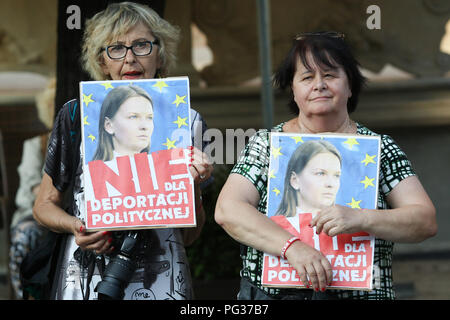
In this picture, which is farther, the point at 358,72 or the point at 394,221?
the point at 358,72

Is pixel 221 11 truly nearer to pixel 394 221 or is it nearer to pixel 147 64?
pixel 147 64

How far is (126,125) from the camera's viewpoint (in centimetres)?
250

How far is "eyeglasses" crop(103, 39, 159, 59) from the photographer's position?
103 inches

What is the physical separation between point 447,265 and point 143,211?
18.0 feet

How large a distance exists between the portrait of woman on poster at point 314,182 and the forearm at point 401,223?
15 centimetres

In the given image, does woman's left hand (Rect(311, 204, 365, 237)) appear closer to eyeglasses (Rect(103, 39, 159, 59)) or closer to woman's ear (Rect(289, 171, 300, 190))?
woman's ear (Rect(289, 171, 300, 190))

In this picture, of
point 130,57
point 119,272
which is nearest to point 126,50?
point 130,57

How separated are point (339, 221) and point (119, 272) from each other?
0.81 m

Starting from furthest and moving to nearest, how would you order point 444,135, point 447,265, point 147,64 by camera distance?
1. point 444,135
2. point 447,265
3. point 147,64

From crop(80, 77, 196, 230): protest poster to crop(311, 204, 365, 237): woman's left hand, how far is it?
49 centimetres

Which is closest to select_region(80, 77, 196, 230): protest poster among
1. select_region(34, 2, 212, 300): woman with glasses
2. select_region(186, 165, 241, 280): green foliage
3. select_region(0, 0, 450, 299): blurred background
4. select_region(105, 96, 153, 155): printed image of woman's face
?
select_region(105, 96, 153, 155): printed image of woman's face

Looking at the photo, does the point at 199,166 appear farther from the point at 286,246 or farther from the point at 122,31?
the point at 122,31

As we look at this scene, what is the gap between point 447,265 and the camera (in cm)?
727

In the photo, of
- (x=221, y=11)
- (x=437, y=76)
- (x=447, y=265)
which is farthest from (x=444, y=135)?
(x=221, y=11)
